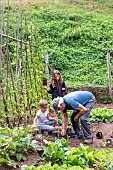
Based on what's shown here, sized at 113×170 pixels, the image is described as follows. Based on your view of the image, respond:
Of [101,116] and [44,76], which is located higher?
[44,76]

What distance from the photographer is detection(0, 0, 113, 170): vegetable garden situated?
5.76 m

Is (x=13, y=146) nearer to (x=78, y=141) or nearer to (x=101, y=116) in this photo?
(x=78, y=141)

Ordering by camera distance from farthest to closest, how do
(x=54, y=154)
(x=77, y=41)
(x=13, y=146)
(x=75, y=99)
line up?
(x=77, y=41)
(x=75, y=99)
(x=54, y=154)
(x=13, y=146)

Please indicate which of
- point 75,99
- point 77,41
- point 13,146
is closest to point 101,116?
point 75,99

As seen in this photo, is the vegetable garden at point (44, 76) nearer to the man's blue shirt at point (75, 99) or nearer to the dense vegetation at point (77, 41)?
the dense vegetation at point (77, 41)

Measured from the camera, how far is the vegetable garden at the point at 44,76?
576 centimetres

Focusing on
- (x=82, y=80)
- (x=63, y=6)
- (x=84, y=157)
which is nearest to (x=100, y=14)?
(x=63, y=6)

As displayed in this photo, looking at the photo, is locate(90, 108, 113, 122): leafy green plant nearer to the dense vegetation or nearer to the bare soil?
the bare soil

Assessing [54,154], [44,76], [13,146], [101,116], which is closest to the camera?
[13,146]

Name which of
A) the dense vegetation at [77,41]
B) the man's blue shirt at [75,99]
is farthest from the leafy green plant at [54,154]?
the dense vegetation at [77,41]

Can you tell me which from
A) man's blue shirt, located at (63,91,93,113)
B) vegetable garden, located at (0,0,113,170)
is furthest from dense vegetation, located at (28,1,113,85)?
man's blue shirt, located at (63,91,93,113)

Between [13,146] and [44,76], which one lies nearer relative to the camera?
[13,146]

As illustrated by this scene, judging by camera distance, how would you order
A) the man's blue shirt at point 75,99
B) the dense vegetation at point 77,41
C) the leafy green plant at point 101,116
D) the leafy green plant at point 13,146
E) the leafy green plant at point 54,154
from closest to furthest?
the leafy green plant at point 13,146, the leafy green plant at point 54,154, the man's blue shirt at point 75,99, the leafy green plant at point 101,116, the dense vegetation at point 77,41

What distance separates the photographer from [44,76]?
11086 mm
